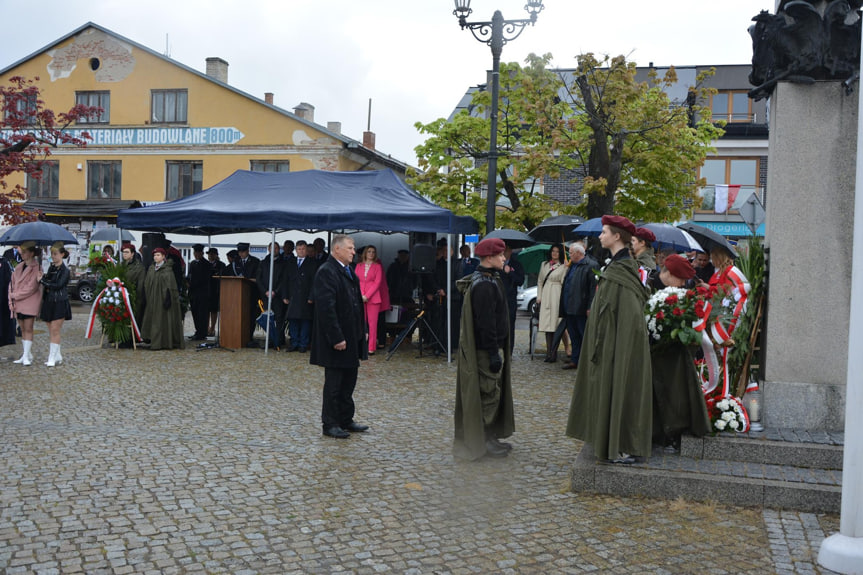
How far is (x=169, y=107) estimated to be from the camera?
3438 centimetres

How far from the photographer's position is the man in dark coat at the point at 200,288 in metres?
16.1

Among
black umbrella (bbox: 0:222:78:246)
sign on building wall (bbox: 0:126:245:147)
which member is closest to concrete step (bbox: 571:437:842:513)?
black umbrella (bbox: 0:222:78:246)

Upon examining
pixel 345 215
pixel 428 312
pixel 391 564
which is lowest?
pixel 391 564

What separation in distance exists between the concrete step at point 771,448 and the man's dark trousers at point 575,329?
19.1 ft

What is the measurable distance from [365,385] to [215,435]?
334 cm

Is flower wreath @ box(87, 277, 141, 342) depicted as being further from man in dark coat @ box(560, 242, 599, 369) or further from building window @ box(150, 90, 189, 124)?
building window @ box(150, 90, 189, 124)

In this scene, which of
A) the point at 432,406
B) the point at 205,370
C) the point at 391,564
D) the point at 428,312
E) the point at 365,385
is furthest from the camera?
the point at 428,312

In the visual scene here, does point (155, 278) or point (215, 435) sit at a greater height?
point (155, 278)

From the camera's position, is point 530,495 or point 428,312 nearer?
point 530,495

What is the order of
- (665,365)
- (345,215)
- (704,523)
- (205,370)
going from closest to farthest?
1. (704,523)
2. (665,365)
3. (205,370)
4. (345,215)

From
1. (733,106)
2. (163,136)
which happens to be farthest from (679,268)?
(733,106)

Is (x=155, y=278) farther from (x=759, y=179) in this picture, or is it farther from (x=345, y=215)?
(x=759, y=179)

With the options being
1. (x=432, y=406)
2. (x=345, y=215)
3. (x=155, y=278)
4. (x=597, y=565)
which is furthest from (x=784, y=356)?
(x=155, y=278)

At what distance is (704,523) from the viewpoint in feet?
17.8
